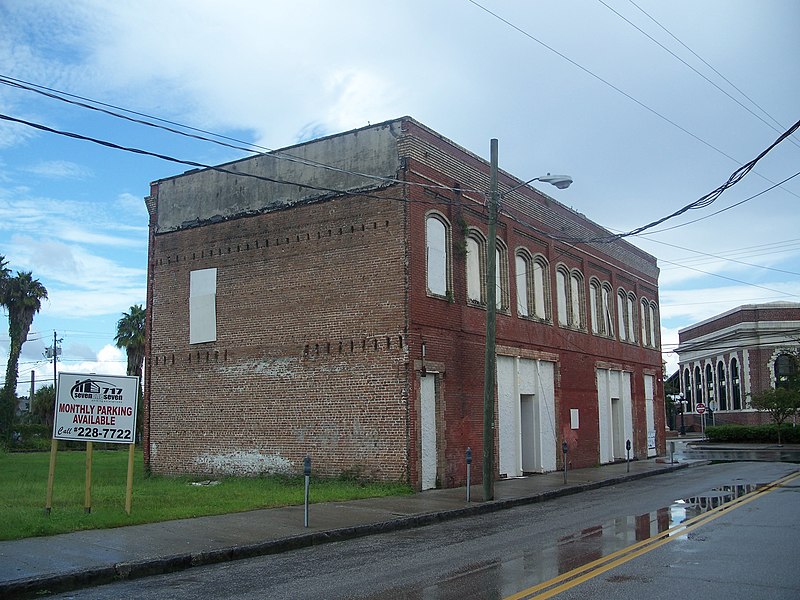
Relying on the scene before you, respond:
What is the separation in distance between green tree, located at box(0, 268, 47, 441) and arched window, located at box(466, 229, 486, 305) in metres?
35.8

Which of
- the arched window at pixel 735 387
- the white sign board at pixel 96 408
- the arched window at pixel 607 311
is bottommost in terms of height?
the white sign board at pixel 96 408

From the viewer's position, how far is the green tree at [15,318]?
47.7 m

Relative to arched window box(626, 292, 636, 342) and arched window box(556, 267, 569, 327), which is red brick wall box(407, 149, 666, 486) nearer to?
arched window box(556, 267, 569, 327)

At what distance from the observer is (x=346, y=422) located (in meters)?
19.6

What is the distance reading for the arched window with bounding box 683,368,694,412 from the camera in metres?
81.5

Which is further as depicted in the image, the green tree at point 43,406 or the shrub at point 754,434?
the green tree at point 43,406

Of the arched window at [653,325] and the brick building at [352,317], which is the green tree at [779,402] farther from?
the brick building at [352,317]

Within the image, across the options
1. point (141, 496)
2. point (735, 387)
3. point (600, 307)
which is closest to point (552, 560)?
point (141, 496)

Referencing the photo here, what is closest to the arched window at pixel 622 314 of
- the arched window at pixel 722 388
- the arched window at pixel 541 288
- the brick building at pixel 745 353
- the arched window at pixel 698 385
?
the arched window at pixel 541 288

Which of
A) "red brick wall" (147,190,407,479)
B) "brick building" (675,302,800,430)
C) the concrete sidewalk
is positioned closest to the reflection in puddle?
the concrete sidewalk

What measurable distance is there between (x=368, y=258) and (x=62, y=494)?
864 cm

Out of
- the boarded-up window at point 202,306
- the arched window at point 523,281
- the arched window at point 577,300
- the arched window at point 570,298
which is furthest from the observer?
the arched window at point 577,300

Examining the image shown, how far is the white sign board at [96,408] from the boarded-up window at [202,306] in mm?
9013

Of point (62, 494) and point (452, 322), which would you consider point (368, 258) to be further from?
point (62, 494)
